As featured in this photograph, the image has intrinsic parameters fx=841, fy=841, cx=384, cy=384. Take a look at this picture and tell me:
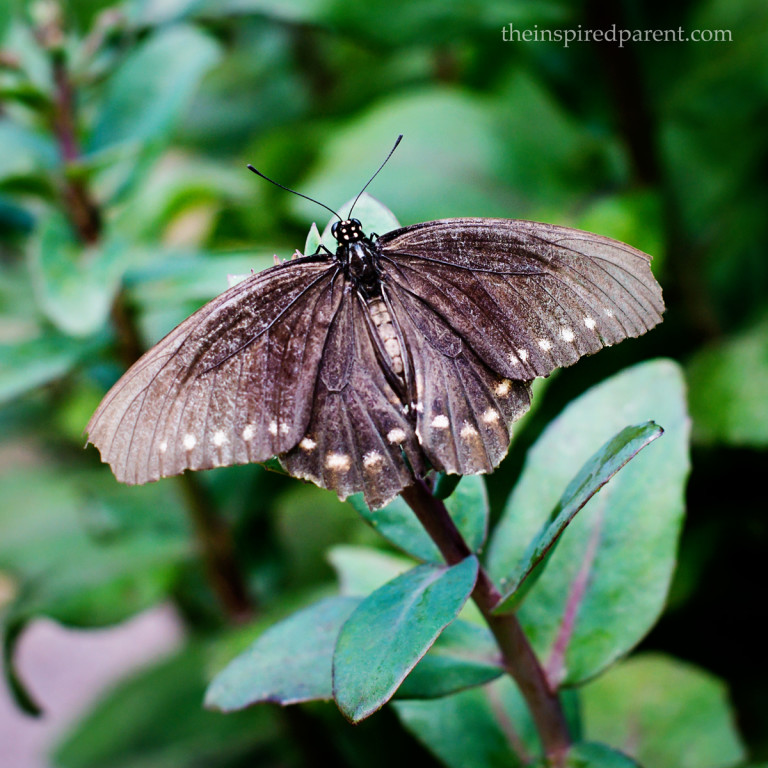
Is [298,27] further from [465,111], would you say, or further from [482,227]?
[482,227]

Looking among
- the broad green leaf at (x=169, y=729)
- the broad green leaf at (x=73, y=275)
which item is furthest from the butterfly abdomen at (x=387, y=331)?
the broad green leaf at (x=169, y=729)

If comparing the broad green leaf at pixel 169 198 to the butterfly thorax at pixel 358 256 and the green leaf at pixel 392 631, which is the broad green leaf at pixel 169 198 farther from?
the green leaf at pixel 392 631

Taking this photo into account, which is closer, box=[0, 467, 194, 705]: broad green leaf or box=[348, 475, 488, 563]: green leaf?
box=[348, 475, 488, 563]: green leaf

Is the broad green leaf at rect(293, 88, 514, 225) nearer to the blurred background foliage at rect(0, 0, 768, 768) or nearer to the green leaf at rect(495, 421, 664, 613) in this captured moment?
the blurred background foliage at rect(0, 0, 768, 768)

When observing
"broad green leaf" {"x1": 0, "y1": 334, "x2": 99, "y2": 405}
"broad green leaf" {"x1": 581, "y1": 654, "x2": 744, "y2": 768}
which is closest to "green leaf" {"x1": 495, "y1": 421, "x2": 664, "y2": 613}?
"broad green leaf" {"x1": 581, "y1": 654, "x2": 744, "y2": 768}

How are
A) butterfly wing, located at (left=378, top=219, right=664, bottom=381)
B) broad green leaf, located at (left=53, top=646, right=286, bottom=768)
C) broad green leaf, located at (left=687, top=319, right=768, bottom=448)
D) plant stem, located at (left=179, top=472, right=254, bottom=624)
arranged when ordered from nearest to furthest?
1. butterfly wing, located at (left=378, top=219, right=664, bottom=381)
2. broad green leaf, located at (left=687, top=319, right=768, bottom=448)
3. plant stem, located at (left=179, top=472, right=254, bottom=624)
4. broad green leaf, located at (left=53, top=646, right=286, bottom=768)

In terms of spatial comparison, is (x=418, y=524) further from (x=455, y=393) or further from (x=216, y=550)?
(x=216, y=550)

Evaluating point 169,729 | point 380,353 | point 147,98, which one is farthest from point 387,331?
point 169,729
